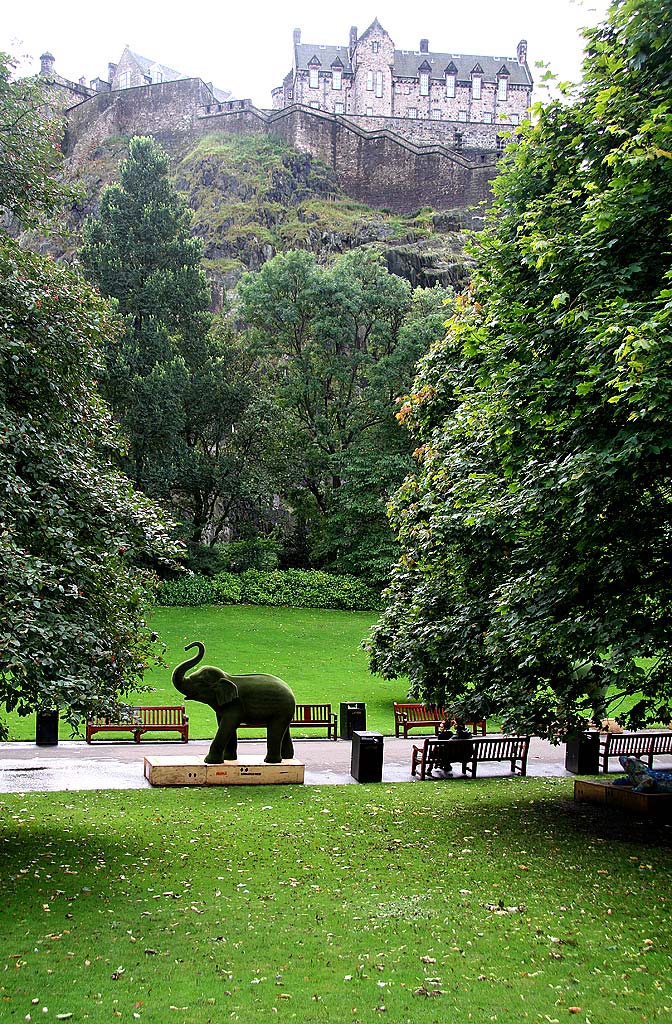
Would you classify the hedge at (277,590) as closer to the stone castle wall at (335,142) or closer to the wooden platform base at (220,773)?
the wooden platform base at (220,773)

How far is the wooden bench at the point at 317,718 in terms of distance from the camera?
909 inches

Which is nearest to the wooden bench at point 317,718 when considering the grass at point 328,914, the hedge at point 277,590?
the grass at point 328,914

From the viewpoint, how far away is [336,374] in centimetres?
4806

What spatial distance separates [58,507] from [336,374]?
37.8 meters

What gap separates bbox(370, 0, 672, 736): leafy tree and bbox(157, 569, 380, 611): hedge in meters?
28.2

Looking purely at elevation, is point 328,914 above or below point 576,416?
below

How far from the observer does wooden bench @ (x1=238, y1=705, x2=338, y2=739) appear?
75.7 feet

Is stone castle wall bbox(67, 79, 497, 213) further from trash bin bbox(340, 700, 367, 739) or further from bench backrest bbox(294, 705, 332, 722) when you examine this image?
trash bin bbox(340, 700, 367, 739)

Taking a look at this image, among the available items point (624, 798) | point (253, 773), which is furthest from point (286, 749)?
point (624, 798)

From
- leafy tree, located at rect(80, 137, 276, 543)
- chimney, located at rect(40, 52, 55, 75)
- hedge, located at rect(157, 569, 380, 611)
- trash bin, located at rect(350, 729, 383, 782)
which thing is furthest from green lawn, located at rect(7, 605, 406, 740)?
chimney, located at rect(40, 52, 55, 75)

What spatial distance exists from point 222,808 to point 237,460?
3164cm

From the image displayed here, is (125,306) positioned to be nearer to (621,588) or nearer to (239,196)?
(239,196)

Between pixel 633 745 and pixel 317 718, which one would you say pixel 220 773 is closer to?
pixel 317 718

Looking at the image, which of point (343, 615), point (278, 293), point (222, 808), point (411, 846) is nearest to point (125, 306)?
point (278, 293)
